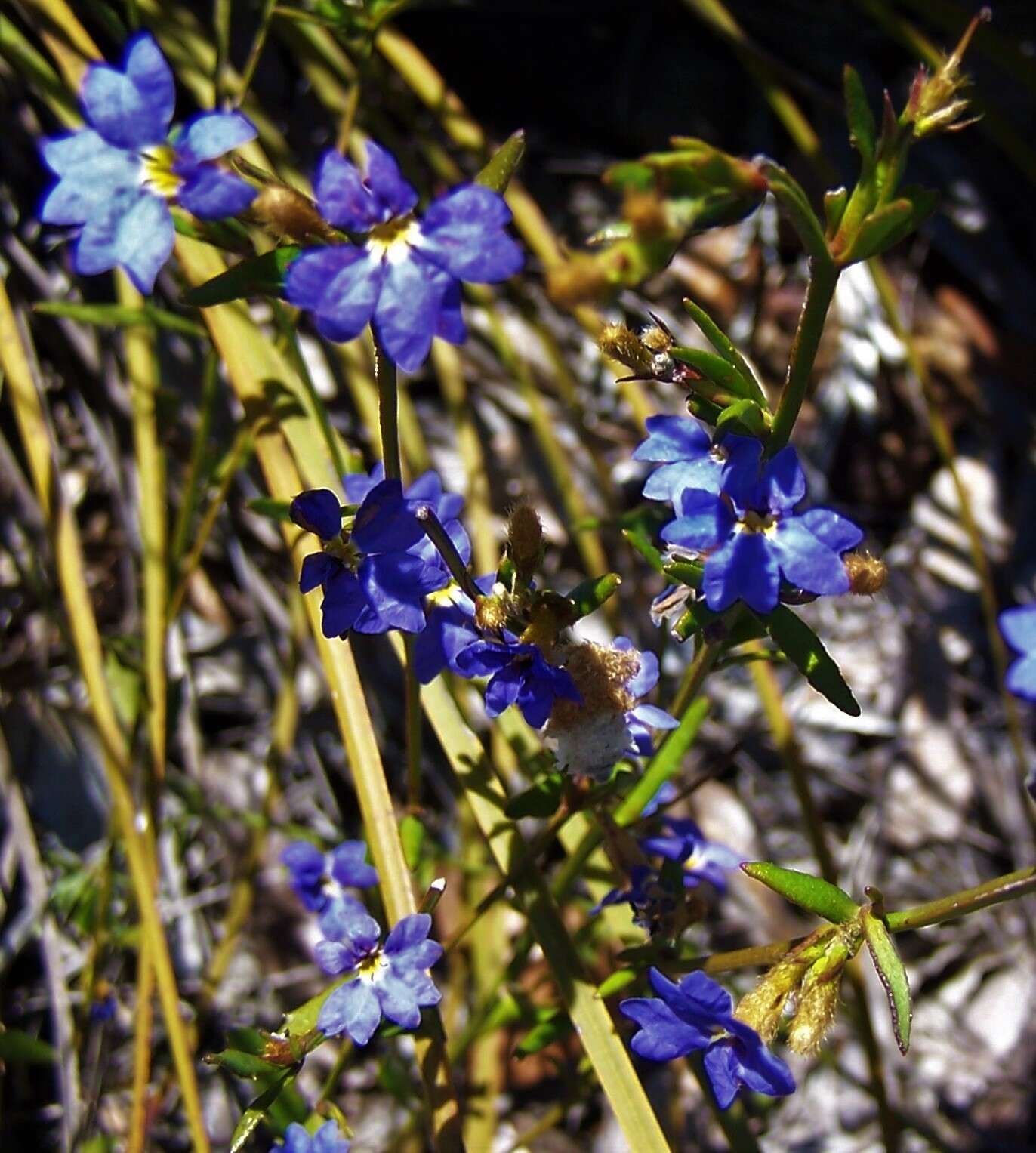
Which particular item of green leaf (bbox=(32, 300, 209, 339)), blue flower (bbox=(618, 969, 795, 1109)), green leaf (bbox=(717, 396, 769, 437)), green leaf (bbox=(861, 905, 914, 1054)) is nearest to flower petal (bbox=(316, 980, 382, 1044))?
blue flower (bbox=(618, 969, 795, 1109))

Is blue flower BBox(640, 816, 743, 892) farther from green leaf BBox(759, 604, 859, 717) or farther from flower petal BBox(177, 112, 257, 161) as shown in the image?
flower petal BBox(177, 112, 257, 161)

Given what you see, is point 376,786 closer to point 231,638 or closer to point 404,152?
point 231,638

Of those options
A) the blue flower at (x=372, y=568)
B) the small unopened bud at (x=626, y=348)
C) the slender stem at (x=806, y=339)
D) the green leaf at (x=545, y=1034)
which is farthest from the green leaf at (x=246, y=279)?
the green leaf at (x=545, y=1034)

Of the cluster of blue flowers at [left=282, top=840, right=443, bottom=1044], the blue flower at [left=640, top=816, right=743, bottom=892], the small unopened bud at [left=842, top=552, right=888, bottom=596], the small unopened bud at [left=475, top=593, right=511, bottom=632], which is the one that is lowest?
the blue flower at [left=640, top=816, right=743, bottom=892]

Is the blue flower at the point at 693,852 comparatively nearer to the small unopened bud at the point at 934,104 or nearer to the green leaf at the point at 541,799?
the green leaf at the point at 541,799

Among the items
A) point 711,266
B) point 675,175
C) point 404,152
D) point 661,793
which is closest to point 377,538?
point 675,175

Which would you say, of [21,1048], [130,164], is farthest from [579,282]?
[21,1048]

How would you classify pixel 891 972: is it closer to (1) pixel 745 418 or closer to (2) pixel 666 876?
(2) pixel 666 876
